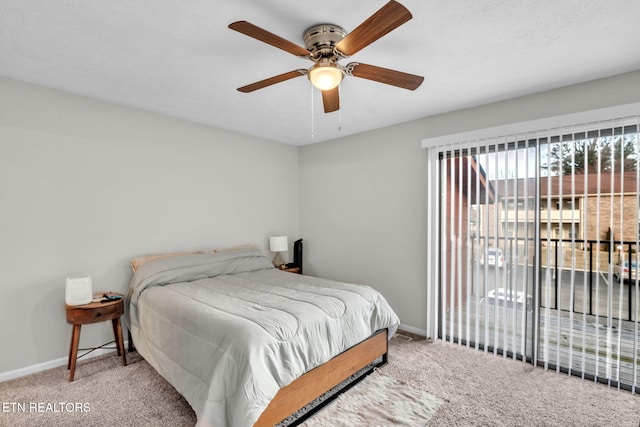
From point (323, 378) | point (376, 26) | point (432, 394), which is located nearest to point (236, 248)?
point (323, 378)

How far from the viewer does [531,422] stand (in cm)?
199

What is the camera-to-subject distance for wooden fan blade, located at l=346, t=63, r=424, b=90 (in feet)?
6.06

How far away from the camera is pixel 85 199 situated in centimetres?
287

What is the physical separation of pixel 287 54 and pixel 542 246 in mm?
2710

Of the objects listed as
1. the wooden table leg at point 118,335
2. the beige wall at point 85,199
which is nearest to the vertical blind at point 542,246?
the beige wall at point 85,199

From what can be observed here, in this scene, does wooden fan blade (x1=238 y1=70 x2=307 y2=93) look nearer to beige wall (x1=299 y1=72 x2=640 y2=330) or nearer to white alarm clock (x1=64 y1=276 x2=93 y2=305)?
beige wall (x1=299 y1=72 x2=640 y2=330)

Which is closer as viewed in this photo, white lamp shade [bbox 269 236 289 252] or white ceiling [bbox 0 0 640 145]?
white ceiling [bbox 0 0 640 145]

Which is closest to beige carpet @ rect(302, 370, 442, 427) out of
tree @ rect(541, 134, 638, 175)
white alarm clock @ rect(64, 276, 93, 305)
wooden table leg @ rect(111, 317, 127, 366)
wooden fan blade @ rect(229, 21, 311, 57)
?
wooden table leg @ rect(111, 317, 127, 366)

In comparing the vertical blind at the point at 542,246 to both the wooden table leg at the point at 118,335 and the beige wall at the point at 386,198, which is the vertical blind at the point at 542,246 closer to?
the beige wall at the point at 386,198

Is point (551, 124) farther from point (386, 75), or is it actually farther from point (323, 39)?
point (323, 39)

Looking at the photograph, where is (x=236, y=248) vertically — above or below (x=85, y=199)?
below

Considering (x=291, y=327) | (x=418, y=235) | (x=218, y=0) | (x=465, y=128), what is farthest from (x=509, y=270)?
(x=218, y=0)

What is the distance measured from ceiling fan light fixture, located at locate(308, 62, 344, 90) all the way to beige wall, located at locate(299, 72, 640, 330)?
1.16m

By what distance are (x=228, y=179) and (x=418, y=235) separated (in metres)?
2.50
